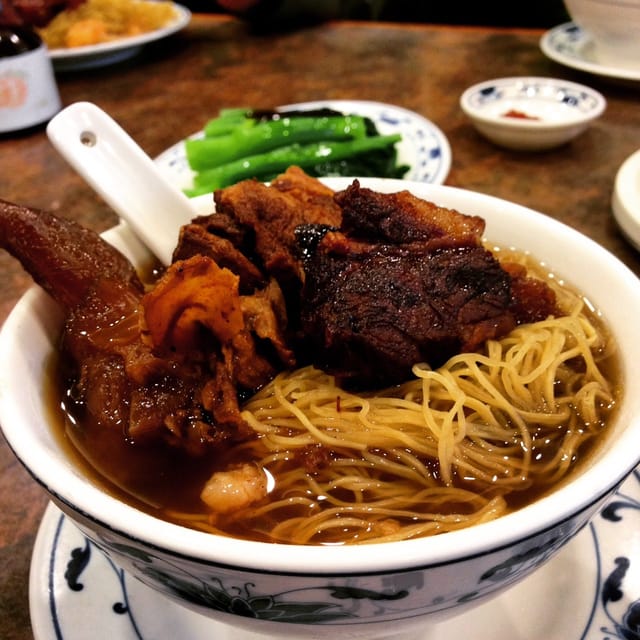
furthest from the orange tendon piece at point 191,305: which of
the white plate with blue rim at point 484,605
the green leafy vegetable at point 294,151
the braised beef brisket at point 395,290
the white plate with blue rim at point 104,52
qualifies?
the white plate with blue rim at point 104,52

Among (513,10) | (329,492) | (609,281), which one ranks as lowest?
(513,10)

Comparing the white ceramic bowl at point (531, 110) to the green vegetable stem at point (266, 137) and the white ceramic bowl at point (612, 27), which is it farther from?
the green vegetable stem at point (266, 137)

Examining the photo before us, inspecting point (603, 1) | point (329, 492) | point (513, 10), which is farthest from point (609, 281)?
point (513, 10)

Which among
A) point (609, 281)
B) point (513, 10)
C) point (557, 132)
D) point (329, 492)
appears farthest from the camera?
point (513, 10)

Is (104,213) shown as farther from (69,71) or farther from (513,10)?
(513,10)

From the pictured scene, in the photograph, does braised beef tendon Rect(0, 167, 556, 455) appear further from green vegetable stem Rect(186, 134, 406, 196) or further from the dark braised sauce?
green vegetable stem Rect(186, 134, 406, 196)

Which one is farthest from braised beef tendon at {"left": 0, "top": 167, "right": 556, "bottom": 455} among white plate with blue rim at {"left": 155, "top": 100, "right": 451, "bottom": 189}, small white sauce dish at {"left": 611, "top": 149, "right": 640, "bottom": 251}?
white plate with blue rim at {"left": 155, "top": 100, "right": 451, "bottom": 189}

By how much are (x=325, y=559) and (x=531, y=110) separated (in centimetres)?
301

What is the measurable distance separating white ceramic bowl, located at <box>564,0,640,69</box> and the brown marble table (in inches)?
6.2

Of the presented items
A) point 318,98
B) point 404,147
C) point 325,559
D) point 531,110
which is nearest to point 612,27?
point 531,110

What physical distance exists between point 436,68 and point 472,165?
1.36 meters

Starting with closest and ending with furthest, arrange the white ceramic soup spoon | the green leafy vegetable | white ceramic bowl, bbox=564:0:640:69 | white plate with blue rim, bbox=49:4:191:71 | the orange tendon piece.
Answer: the orange tendon piece
the white ceramic soup spoon
the green leafy vegetable
white ceramic bowl, bbox=564:0:640:69
white plate with blue rim, bbox=49:4:191:71

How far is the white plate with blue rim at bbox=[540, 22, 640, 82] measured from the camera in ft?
10.8

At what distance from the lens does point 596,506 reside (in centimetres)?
81
